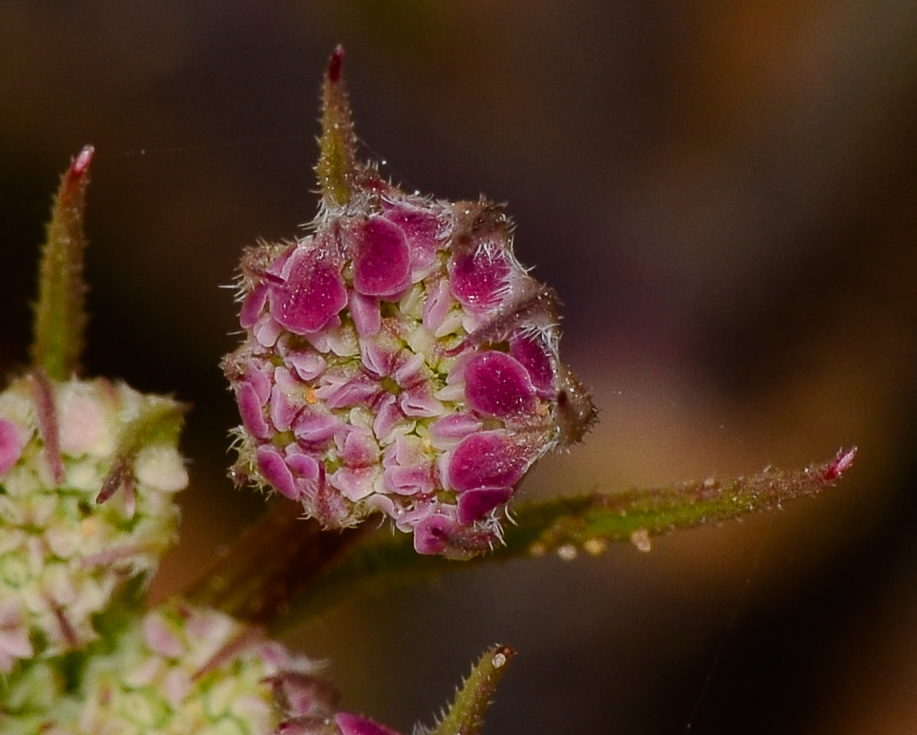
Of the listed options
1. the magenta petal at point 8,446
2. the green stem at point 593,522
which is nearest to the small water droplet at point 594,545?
the green stem at point 593,522

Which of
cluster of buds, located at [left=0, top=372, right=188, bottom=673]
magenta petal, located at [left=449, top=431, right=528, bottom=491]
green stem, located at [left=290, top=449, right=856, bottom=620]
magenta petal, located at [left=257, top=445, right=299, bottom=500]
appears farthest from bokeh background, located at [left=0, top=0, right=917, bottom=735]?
magenta petal, located at [left=449, top=431, right=528, bottom=491]

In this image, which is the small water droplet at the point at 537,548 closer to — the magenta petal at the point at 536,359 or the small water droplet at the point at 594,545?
the small water droplet at the point at 594,545

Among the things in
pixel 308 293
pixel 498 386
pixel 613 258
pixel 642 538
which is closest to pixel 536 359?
pixel 498 386

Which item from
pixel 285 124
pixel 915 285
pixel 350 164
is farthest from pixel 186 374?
pixel 915 285

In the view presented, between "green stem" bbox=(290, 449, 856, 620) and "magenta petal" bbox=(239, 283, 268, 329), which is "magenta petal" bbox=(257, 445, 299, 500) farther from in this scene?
"green stem" bbox=(290, 449, 856, 620)

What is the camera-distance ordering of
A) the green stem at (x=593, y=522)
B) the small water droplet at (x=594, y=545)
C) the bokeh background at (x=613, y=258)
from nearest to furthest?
the green stem at (x=593, y=522), the small water droplet at (x=594, y=545), the bokeh background at (x=613, y=258)

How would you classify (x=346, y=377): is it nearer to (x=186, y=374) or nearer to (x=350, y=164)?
(x=350, y=164)
